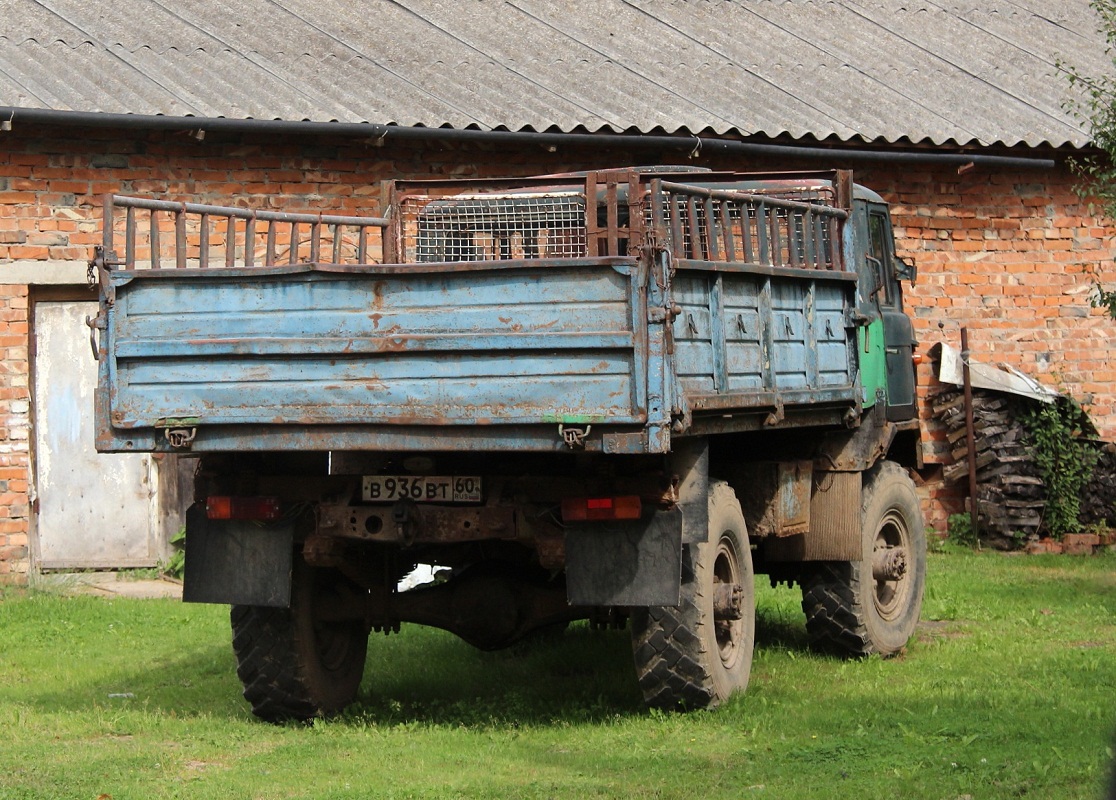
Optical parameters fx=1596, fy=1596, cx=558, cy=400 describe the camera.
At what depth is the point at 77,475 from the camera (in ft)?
39.8

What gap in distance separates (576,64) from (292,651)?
26.3 ft

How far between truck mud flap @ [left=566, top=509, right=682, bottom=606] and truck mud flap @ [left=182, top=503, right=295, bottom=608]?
50.5 inches

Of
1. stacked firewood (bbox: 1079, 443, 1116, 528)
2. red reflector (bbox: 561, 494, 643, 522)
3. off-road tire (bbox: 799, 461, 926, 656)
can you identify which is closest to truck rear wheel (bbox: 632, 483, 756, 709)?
red reflector (bbox: 561, 494, 643, 522)

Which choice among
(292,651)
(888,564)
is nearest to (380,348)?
(292,651)

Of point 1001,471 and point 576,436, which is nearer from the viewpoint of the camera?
point 576,436

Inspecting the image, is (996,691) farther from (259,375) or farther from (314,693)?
(259,375)

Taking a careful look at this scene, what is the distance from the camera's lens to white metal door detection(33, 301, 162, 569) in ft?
39.3

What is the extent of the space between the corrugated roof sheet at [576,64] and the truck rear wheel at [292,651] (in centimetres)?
557

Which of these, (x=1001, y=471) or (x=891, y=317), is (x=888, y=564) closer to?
(x=891, y=317)

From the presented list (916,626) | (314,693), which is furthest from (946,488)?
(314,693)

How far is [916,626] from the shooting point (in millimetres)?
9688

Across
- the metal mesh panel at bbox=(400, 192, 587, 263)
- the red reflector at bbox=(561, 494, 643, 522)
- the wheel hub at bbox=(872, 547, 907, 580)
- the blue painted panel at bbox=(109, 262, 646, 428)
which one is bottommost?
the wheel hub at bbox=(872, 547, 907, 580)

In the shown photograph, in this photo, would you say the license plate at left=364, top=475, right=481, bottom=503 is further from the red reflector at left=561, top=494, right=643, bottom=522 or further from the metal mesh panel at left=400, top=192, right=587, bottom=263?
the metal mesh panel at left=400, top=192, right=587, bottom=263

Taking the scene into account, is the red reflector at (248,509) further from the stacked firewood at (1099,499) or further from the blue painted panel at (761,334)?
the stacked firewood at (1099,499)
